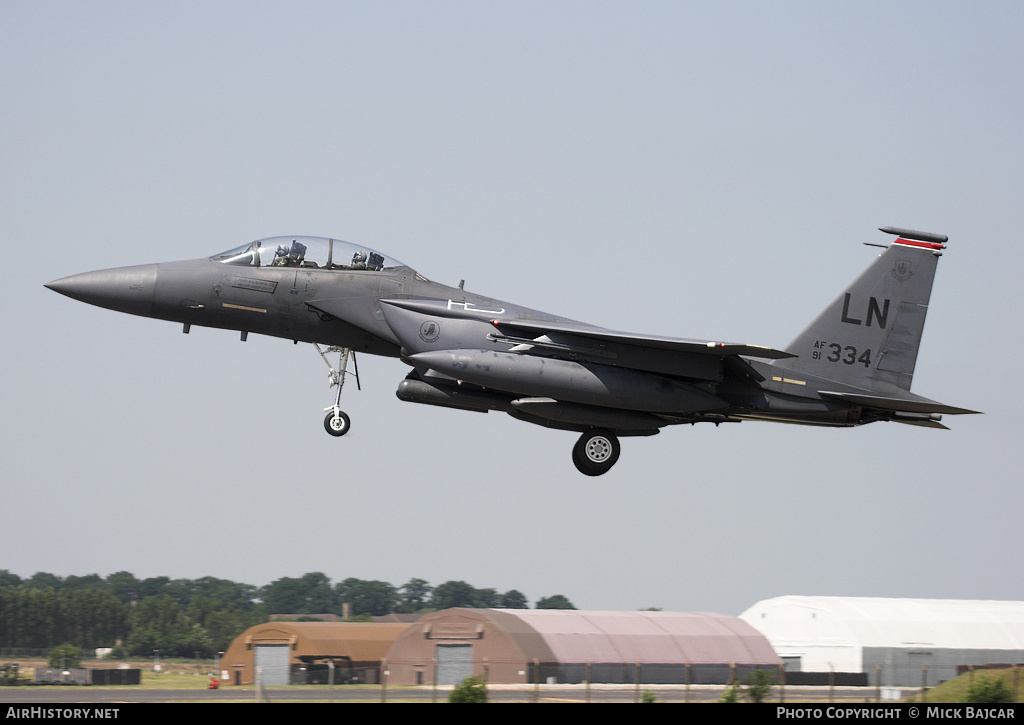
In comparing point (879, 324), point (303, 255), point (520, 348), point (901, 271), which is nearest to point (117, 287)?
point (303, 255)

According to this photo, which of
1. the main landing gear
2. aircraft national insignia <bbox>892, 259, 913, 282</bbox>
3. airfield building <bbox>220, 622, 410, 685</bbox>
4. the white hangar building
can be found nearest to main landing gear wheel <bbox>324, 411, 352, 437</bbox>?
the main landing gear

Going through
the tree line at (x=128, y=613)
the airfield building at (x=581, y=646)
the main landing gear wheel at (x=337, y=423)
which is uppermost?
the main landing gear wheel at (x=337, y=423)

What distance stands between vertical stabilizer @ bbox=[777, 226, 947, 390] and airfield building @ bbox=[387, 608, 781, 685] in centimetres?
848

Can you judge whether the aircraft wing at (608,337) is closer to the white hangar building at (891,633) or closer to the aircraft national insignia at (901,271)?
the aircraft national insignia at (901,271)

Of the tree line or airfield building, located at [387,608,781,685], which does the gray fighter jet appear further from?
the tree line

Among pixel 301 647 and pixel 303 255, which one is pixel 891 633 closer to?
pixel 301 647

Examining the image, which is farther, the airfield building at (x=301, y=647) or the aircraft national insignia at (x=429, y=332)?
the airfield building at (x=301, y=647)

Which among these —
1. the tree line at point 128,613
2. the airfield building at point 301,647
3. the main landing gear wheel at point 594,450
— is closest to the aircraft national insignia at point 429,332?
the main landing gear wheel at point 594,450

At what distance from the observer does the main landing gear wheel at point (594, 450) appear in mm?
18984

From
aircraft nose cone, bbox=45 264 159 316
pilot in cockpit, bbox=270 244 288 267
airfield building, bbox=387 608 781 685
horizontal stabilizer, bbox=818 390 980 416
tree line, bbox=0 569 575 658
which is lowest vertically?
tree line, bbox=0 569 575 658

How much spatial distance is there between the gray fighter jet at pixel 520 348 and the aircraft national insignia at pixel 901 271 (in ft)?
2.91

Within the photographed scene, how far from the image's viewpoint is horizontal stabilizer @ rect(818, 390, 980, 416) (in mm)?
18906
